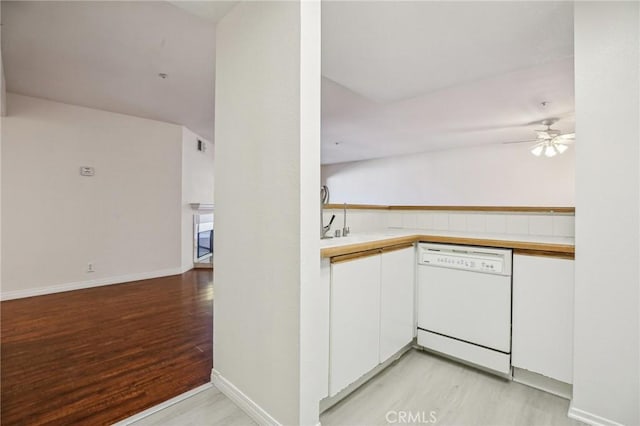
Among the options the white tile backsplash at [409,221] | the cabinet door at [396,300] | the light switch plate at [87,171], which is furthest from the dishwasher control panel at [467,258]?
the light switch plate at [87,171]

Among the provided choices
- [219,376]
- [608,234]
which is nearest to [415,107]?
[608,234]

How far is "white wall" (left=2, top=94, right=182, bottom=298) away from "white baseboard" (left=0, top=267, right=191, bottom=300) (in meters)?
0.01

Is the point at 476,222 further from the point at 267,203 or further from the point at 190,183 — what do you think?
the point at 190,183

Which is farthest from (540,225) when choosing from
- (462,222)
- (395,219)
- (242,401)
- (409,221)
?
(242,401)

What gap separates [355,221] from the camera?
2660 millimetres

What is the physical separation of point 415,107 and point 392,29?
225cm

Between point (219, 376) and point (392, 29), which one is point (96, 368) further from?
point (392, 29)

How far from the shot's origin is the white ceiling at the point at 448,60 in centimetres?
173

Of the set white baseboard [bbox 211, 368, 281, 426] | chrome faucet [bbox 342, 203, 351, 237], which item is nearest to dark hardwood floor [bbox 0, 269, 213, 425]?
white baseboard [bbox 211, 368, 281, 426]

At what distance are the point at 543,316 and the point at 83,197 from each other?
5.13 meters

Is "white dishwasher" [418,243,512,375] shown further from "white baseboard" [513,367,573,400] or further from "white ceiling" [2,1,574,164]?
"white ceiling" [2,1,574,164]

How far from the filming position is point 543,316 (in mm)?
1689

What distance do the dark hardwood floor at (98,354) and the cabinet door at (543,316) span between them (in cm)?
199

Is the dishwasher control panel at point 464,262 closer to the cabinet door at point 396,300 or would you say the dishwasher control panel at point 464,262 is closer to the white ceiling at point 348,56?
the cabinet door at point 396,300
